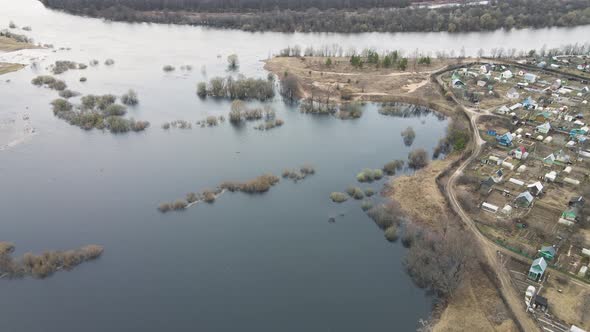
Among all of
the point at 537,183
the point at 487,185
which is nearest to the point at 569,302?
the point at 487,185

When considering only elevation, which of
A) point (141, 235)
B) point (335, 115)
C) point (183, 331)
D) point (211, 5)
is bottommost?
point (183, 331)

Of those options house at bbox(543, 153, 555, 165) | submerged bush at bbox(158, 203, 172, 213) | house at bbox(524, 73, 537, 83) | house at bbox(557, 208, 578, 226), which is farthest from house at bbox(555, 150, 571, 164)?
submerged bush at bbox(158, 203, 172, 213)

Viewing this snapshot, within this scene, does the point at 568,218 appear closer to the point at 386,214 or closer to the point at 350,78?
the point at 386,214

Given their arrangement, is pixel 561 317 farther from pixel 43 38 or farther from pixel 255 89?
pixel 43 38

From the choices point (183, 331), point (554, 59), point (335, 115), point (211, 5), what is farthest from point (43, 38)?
point (554, 59)

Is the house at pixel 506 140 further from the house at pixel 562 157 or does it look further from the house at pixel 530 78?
the house at pixel 530 78

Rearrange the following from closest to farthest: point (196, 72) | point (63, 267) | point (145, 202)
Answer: point (63, 267), point (145, 202), point (196, 72)

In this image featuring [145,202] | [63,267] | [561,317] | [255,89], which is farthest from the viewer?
[255,89]
